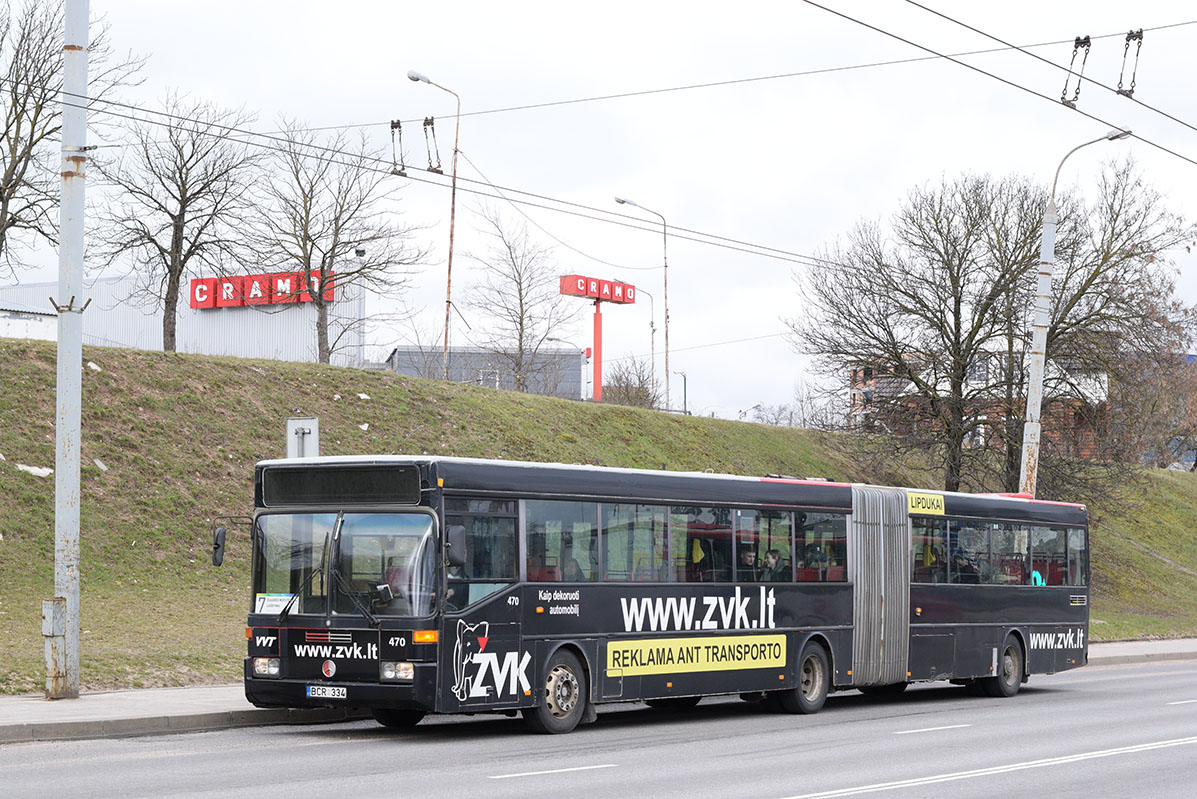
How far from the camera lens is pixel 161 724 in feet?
46.5

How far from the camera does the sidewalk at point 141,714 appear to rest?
527 inches

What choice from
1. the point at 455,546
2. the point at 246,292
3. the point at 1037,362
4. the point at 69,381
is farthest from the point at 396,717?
the point at 246,292

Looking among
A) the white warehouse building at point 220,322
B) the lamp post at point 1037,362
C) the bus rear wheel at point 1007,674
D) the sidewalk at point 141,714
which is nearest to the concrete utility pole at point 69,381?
the sidewalk at point 141,714

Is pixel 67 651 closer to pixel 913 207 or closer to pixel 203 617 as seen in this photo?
pixel 203 617

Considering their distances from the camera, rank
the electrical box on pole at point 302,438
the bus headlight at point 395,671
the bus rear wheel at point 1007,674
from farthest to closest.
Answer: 1. the bus rear wheel at point 1007,674
2. the electrical box on pole at point 302,438
3. the bus headlight at point 395,671

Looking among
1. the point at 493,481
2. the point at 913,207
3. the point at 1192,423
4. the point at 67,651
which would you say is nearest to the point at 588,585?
the point at 493,481

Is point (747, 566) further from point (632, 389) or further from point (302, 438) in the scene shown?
point (632, 389)

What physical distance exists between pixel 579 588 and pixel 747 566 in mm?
2999

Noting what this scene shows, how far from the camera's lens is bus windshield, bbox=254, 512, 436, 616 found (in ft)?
44.5

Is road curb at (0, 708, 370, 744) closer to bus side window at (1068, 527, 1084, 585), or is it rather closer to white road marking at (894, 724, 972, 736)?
white road marking at (894, 724, 972, 736)

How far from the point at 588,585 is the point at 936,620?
704 cm

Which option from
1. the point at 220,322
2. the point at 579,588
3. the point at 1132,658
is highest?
the point at 220,322

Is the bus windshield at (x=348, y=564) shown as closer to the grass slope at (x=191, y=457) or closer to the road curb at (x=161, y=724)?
the road curb at (x=161, y=724)

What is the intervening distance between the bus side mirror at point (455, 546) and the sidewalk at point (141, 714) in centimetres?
326
